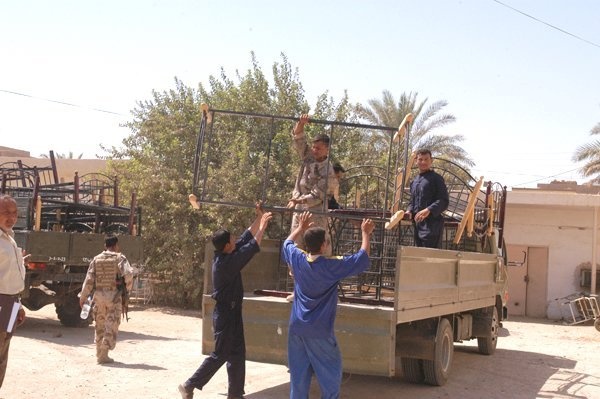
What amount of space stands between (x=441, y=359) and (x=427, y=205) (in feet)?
5.68

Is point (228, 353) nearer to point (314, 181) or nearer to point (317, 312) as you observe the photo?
point (317, 312)

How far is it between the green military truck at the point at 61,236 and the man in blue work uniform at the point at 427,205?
582 centimetres

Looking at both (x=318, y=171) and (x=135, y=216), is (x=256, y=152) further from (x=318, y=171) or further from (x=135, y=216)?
(x=318, y=171)

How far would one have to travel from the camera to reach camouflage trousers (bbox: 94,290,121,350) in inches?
370

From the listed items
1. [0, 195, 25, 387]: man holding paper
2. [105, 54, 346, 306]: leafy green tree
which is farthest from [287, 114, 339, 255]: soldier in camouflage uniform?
[105, 54, 346, 306]: leafy green tree

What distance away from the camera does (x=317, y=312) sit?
18.5ft

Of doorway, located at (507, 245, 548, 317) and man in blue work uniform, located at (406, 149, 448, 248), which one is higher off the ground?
man in blue work uniform, located at (406, 149, 448, 248)

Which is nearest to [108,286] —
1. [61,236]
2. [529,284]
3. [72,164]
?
[61,236]

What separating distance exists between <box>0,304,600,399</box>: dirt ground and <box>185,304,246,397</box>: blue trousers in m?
0.75

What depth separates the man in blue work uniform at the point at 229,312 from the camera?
6.82 meters

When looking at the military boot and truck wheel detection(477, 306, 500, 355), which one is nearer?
the military boot

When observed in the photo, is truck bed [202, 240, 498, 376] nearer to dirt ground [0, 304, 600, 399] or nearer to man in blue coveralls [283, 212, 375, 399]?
dirt ground [0, 304, 600, 399]

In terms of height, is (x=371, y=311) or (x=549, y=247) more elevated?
(x=549, y=247)

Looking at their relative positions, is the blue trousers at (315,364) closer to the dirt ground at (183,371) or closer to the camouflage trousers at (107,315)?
the dirt ground at (183,371)
